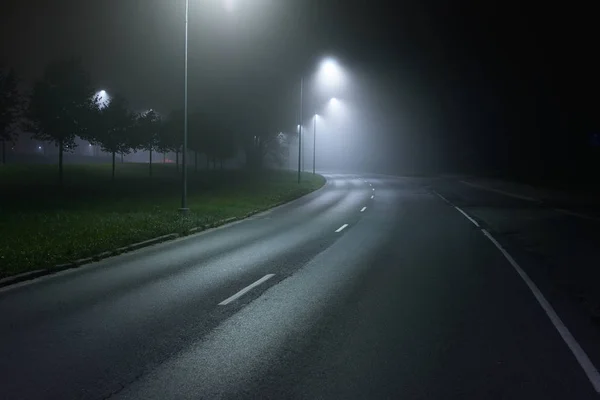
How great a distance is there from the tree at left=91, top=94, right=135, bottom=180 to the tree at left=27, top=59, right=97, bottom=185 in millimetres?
3585

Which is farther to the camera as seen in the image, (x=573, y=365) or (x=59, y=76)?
(x=59, y=76)

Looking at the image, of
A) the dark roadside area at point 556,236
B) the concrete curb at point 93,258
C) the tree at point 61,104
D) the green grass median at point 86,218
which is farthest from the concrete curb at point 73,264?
the tree at point 61,104

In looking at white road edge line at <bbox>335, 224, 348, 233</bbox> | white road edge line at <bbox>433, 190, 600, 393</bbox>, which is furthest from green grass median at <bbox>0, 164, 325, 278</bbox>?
white road edge line at <bbox>433, 190, 600, 393</bbox>

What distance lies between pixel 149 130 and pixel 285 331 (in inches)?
1872

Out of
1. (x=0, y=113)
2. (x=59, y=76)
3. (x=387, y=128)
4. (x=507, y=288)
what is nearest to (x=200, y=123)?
(x=59, y=76)

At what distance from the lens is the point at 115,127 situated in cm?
4272

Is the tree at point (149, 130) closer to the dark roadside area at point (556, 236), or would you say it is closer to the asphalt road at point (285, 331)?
the dark roadside area at point (556, 236)

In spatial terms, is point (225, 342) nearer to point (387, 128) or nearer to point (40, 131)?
point (40, 131)

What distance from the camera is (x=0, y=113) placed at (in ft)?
87.2

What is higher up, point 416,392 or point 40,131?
point 40,131

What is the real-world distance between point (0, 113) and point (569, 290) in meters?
25.2

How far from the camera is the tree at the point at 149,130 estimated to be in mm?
49431

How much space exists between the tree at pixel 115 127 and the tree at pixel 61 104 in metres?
3.59

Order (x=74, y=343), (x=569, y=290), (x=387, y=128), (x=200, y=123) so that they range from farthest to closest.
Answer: (x=387, y=128) < (x=200, y=123) < (x=569, y=290) < (x=74, y=343)
